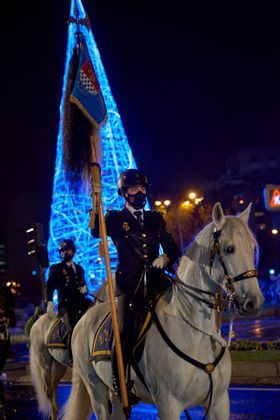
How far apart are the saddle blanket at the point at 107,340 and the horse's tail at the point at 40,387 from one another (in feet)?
10.8

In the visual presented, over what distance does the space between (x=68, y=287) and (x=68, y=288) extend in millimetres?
18

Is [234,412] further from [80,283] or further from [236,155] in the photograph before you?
[236,155]

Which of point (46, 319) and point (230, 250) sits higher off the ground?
point (230, 250)

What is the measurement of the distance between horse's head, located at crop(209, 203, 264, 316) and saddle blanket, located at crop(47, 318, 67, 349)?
4702 mm

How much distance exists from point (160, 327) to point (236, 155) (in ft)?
293

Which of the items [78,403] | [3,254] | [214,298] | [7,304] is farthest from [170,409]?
[3,254]

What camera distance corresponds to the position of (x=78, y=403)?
6.64 metres

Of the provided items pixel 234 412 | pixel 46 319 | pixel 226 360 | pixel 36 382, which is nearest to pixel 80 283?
pixel 46 319

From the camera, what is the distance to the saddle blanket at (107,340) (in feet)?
17.9

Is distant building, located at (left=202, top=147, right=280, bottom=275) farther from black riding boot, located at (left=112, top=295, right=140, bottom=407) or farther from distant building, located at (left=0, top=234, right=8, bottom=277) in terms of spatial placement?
distant building, located at (left=0, top=234, right=8, bottom=277)

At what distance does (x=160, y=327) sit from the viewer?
532 cm

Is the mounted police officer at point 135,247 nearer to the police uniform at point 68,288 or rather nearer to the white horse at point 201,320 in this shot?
the white horse at point 201,320

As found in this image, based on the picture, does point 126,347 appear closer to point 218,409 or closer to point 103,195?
point 218,409

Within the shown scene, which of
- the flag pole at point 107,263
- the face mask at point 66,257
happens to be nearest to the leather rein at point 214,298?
the flag pole at point 107,263
